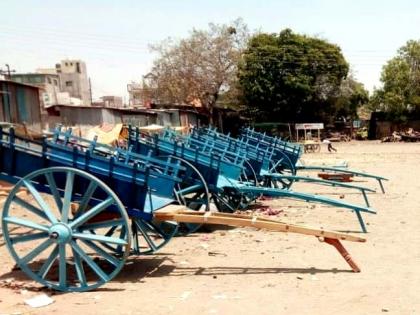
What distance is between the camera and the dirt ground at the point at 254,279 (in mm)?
4879

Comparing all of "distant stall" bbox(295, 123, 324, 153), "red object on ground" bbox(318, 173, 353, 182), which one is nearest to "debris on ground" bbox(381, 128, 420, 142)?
"distant stall" bbox(295, 123, 324, 153)

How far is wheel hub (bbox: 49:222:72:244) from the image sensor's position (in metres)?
5.39

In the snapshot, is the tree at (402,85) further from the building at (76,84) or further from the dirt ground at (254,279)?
the dirt ground at (254,279)

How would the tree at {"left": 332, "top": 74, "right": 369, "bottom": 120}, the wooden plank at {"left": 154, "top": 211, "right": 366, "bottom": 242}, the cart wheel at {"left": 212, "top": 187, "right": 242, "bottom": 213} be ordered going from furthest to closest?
the tree at {"left": 332, "top": 74, "right": 369, "bottom": 120} < the cart wheel at {"left": 212, "top": 187, "right": 242, "bottom": 213} < the wooden plank at {"left": 154, "top": 211, "right": 366, "bottom": 242}

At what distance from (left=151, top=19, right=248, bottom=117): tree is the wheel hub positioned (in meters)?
35.5

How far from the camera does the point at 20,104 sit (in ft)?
56.2

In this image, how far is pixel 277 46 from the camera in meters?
41.2

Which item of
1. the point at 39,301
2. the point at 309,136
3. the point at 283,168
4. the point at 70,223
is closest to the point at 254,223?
the point at 70,223

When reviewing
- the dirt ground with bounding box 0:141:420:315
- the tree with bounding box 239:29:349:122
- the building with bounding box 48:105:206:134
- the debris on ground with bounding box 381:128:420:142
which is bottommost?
the debris on ground with bounding box 381:128:420:142

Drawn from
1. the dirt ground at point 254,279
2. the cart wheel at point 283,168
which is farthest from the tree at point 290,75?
the dirt ground at point 254,279

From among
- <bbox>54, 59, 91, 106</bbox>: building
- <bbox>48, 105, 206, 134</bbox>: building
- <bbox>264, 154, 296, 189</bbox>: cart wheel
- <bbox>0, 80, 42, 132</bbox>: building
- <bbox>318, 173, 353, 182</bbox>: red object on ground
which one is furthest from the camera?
<bbox>54, 59, 91, 106</bbox>: building

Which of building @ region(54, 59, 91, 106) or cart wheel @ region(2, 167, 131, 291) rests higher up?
building @ region(54, 59, 91, 106)

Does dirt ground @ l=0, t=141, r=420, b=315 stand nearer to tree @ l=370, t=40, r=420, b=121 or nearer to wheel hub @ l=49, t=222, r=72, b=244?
wheel hub @ l=49, t=222, r=72, b=244

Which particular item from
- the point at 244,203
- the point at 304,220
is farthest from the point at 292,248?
the point at 244,203
